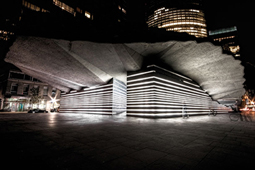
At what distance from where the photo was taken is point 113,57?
40.5 feet

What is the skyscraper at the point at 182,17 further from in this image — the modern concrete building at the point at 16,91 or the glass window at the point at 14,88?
the glass window at the point at 14,88

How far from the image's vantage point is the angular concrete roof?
10.9 meters

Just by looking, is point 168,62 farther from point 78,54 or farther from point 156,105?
point 78,54

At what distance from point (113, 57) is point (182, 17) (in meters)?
120

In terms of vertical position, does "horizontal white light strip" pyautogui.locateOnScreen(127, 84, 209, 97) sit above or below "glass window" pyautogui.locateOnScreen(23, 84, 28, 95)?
below

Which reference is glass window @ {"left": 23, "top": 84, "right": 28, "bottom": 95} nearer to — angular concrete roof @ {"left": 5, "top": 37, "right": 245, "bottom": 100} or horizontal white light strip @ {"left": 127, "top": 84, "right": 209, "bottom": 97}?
angular concrete roof @ {"left": 5, "top": 37, "right": 245, "bottom": 100}

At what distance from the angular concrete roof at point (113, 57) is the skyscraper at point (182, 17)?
99.4 metres

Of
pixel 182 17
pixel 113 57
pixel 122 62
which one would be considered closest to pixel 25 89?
pixel 113 57

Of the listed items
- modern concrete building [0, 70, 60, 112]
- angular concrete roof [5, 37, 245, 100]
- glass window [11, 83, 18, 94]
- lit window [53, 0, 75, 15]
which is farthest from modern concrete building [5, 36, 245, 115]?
lit window [53, 0, 75, 15]

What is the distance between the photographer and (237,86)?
21.2 m

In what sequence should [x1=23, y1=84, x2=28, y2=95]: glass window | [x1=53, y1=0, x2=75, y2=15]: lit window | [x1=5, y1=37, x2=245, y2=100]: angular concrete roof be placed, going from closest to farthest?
1. [x1=5, y1=37, x2=245, y2=100]: angular concrete roof
2. [x1=53, y1=0, x2=75, y2=15]: lit window
3. [x1=23, y1=84, x2=28, y2=95]: glass window

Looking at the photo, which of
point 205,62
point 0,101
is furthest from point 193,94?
point 0,101

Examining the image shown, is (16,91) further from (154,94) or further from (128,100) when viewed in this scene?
(154,94)

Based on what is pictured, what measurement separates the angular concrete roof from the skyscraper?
99.4 metres
